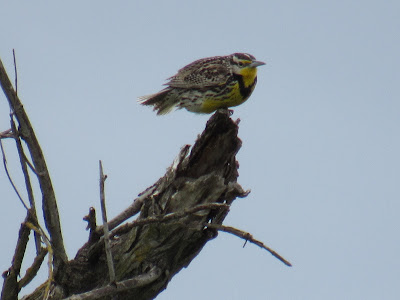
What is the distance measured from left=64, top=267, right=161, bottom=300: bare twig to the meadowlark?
4.72m

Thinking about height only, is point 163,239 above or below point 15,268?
above

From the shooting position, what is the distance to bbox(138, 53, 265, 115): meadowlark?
10133 mm

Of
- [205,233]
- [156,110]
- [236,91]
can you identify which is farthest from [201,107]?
[205,233]

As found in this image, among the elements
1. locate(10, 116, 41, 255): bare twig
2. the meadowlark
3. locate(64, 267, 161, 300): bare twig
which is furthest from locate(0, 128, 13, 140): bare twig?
the meadowlark

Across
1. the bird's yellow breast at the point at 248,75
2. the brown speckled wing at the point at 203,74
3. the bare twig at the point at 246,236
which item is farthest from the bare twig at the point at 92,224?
the bird's yellow breast at the point at 248,75

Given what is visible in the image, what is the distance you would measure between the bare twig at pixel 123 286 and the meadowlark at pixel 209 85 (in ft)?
15.5

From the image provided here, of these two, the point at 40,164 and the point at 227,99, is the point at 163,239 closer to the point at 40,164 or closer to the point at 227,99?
the point at 40,164

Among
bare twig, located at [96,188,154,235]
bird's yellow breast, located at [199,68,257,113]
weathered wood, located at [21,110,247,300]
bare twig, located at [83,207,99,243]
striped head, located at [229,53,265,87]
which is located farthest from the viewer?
striped head, located at [229,53,265,87]

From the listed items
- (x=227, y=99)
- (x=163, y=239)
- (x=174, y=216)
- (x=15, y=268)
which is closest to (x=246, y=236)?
(x=174, y=216)

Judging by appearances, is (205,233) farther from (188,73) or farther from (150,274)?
(188,73)

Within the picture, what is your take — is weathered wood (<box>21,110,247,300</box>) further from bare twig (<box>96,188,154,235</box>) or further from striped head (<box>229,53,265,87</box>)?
striped head (<box>229,53,265,87</box>)

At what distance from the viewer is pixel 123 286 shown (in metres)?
5.17

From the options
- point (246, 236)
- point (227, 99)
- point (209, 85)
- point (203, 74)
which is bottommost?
point (246, 236)

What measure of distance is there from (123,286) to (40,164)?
928mm
